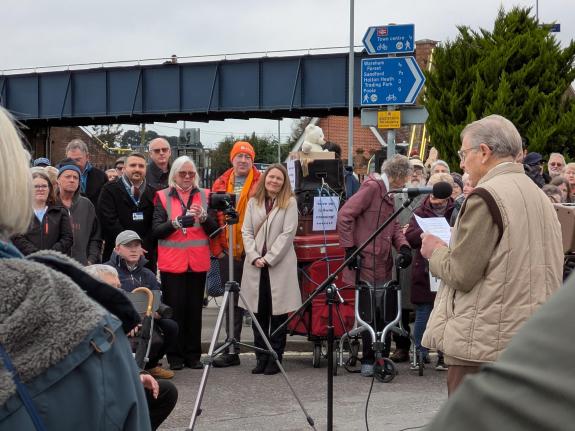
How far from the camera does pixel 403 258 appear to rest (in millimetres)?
8828

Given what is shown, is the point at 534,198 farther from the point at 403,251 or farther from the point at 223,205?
the point at 403,251

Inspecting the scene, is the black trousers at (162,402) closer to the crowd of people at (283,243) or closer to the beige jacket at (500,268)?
the crowd of people at (283,243)

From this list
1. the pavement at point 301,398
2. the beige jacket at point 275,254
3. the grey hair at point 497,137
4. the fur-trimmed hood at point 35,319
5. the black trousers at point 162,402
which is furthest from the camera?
the beige jacket at point 275,254

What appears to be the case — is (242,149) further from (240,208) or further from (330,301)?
(330,301)

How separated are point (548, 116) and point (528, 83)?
1304mm

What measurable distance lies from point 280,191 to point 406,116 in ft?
12.8

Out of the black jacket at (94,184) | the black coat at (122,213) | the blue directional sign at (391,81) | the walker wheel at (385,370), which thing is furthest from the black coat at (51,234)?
the blue directional sign at (391,81)

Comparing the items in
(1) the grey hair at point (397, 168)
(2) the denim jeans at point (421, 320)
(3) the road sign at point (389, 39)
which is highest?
(3) the road sign at point (389, 39)

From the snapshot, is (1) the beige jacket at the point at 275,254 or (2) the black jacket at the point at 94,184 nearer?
(1) the beige jacket at the point at 275,254

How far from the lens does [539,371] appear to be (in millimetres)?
830

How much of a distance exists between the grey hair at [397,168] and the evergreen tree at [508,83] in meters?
13.0

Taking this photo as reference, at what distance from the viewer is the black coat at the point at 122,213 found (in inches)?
368

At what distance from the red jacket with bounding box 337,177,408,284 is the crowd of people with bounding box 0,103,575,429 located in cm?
1

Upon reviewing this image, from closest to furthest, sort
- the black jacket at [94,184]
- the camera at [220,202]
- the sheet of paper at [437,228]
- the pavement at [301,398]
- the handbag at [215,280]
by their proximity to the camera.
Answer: the sheet of paper at [437,228] < the pavement at [301,398] < the camera at [220,202] < the handbag at [215,280] < the black jacket at [94,184]
